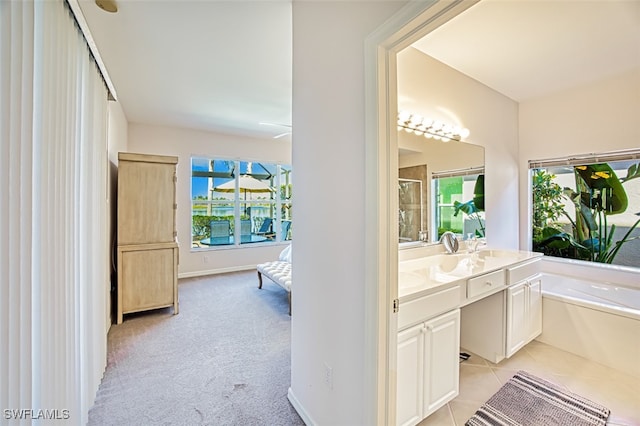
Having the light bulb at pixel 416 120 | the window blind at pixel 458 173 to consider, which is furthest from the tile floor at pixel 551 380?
the light bulb at pixel 416 120

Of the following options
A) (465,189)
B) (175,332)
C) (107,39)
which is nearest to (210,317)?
(175,332)

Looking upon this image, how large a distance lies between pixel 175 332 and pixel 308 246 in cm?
218

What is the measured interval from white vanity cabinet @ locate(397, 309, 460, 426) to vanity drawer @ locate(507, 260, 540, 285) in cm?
86

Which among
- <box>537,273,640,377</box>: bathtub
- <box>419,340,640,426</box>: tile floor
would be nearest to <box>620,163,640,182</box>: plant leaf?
<box>537,273,640,377</box>: bathtub

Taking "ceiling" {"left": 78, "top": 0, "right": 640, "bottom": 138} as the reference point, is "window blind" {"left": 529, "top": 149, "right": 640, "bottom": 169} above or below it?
below

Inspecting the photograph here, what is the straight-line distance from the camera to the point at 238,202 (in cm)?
556

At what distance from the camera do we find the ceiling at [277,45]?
1.92 metres

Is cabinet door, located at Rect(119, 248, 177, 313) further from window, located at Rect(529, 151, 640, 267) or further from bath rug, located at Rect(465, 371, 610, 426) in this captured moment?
window, located at Rect(529, 151, 640, 267)

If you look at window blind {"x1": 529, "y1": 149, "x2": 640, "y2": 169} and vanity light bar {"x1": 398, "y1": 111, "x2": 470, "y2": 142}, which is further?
window blind {"x1": 529, "y1": 149, "x2": 640, "y2": 169}

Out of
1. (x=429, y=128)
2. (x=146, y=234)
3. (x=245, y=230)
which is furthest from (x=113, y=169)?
(x=429, y=128)

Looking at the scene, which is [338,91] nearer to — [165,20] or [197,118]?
[165,20]

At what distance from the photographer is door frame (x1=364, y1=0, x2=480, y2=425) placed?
117 cm

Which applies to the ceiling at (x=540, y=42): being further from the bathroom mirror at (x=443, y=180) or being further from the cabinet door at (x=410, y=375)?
the cabinet door at (x=410, y=375)

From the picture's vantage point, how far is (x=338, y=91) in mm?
1426
